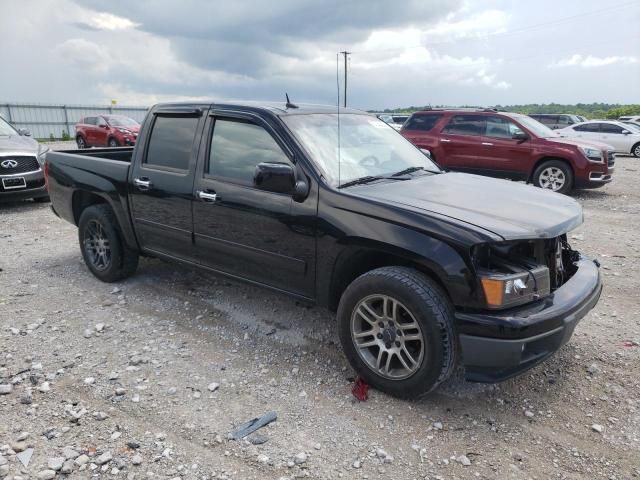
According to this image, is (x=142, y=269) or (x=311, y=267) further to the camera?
(x=142, y=269)

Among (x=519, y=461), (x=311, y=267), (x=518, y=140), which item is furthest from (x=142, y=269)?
(x=518, y=140)

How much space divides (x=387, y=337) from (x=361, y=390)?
1.38 feet

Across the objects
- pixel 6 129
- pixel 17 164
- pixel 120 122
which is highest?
pixel 120 122

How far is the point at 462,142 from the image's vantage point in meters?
11.1

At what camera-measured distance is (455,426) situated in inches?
115

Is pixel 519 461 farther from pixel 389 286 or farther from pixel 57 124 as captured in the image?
pixel 57 124

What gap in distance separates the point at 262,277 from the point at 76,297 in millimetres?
2206

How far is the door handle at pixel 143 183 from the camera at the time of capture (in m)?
4.42

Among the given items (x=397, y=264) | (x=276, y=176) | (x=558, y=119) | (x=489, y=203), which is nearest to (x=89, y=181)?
(x=276, y=176)

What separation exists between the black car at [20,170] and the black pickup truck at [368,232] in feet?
15.9

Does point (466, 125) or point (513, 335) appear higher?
point (466, 125)

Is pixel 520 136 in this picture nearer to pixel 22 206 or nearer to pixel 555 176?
pixel 555 176

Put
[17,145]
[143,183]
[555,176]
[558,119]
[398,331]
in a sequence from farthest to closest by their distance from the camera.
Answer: [558,119] → [555,176] → [17,145] → [143,183] → [398,331]

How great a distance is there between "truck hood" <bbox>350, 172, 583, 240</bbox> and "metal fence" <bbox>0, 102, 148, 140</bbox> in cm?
2876
